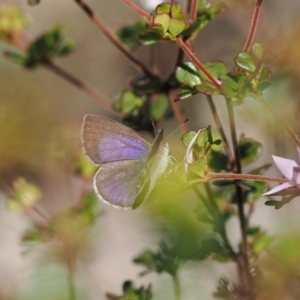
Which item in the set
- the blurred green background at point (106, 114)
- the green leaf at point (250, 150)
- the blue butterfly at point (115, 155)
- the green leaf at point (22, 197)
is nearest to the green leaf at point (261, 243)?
the blurred green background at point (106, 114)

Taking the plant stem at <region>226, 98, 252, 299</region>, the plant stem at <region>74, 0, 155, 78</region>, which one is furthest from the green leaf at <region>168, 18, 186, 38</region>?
the plant stem at <region>74, 0, 155, 78</region>

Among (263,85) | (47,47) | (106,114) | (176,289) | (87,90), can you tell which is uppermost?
(106,114)

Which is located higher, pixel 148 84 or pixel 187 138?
pixel 148 84

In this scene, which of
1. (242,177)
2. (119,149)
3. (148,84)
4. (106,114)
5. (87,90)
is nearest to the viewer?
(242,177)

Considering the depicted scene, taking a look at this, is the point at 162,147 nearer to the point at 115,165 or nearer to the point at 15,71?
the point at 115,165

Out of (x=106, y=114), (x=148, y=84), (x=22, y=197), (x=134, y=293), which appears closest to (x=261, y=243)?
(x=134, y=293)

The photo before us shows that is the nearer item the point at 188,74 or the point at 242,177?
the point at 242,177

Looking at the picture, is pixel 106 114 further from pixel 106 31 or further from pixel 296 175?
pixel 296 175

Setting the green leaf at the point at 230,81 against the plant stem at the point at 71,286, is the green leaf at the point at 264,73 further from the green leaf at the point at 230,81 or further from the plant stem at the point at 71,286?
the plant stem at the point at 71,286
